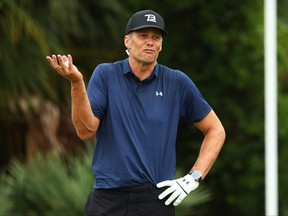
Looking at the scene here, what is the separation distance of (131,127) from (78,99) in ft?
1.49

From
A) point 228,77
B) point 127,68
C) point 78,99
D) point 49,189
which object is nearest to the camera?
point 78,99

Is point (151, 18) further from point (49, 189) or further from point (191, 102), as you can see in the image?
point (49, 189)

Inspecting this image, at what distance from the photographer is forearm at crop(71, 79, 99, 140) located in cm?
538

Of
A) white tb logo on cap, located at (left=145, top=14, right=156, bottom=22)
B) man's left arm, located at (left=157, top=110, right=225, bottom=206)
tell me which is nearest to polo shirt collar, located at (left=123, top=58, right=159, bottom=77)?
white tb logo on cap, located at (left=145, top=14, right=156, bottom=22)

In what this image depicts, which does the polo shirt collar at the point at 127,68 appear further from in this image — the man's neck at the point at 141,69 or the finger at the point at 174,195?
the finger at the point at 174,195

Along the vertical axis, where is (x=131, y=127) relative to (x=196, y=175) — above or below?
above

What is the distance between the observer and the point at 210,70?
597 inches

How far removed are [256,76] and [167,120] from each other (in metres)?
9.54

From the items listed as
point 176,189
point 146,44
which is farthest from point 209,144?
point 146,44

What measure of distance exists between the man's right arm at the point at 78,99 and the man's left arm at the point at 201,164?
0.55 meters

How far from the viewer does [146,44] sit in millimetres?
5773

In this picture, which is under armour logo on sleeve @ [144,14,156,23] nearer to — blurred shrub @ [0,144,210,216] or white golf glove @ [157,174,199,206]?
white golf glove @ [157,174,199,206]

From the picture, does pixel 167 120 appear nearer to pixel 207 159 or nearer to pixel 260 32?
pixel 207 159

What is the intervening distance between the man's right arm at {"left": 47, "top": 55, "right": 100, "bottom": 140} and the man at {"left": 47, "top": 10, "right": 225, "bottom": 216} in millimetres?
10
